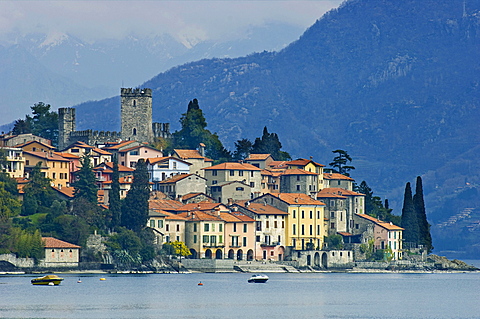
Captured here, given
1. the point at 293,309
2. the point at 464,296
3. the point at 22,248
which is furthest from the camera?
the point at 22,248

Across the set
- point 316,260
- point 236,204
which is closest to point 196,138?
point 236,204

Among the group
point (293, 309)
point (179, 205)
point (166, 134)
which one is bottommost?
point (293, 309)

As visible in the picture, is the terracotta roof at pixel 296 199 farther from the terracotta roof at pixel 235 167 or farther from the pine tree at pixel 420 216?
the pine tree at pixel 420 216

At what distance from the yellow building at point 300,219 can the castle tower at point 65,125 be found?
28096 mm

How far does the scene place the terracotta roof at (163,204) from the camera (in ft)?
432

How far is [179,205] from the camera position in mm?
134875

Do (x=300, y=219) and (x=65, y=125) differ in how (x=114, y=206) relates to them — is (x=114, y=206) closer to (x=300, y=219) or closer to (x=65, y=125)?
(x=300, y=219)

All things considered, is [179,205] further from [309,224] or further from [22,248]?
[22,248]

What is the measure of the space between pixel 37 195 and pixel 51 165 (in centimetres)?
1447

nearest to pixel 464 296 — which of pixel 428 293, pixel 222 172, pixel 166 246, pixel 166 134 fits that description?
pixel 428 293

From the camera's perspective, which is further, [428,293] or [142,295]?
[428,293]

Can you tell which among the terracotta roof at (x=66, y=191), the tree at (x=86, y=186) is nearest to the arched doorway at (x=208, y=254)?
the tree at (x=86, y=186)

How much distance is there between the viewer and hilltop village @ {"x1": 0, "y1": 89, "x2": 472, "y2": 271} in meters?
131

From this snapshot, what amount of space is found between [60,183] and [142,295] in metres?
45.6
